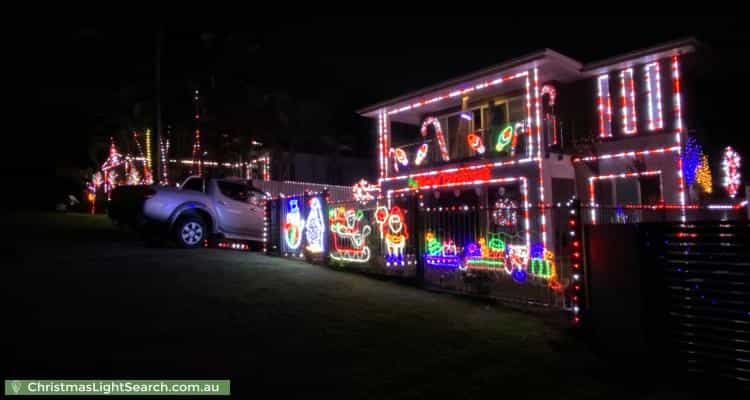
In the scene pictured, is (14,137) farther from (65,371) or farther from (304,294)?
(65,371)

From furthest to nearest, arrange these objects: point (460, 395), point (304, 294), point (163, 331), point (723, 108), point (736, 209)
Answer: point (723, 108), point (736, 209), point (304, 294), point (163, 331), point (460, 395)

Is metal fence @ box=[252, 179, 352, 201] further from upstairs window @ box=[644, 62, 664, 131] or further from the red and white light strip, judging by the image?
the red and white light strip

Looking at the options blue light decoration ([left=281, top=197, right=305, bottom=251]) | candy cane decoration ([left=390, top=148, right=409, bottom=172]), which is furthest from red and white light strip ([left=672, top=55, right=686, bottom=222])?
blue light decoration ([left=281, top=197, right=305, bottom=251])

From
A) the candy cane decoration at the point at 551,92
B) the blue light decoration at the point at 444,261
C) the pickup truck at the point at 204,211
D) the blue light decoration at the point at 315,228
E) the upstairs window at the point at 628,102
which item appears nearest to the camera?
the blue light decoration at the point at 444,261

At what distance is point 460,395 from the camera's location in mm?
4289

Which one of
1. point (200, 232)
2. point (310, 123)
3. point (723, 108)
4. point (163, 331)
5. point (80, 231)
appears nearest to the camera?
point (163, 331)

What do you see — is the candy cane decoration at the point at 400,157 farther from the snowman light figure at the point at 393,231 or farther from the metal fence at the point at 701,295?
the metal fence at the point at 701,295

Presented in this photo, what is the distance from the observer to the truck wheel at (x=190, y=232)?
11961 mm

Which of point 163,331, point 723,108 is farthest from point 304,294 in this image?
point 723,108

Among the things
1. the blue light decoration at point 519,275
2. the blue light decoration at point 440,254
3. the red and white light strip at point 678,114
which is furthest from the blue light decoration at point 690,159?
the blue light decoration at point 440,254

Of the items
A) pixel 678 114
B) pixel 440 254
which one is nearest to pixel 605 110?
pixel 678 114

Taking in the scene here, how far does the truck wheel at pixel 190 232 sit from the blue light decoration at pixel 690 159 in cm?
1171

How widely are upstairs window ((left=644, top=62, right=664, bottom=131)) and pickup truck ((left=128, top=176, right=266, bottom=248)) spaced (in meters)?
10.2

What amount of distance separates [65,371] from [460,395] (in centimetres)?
345
